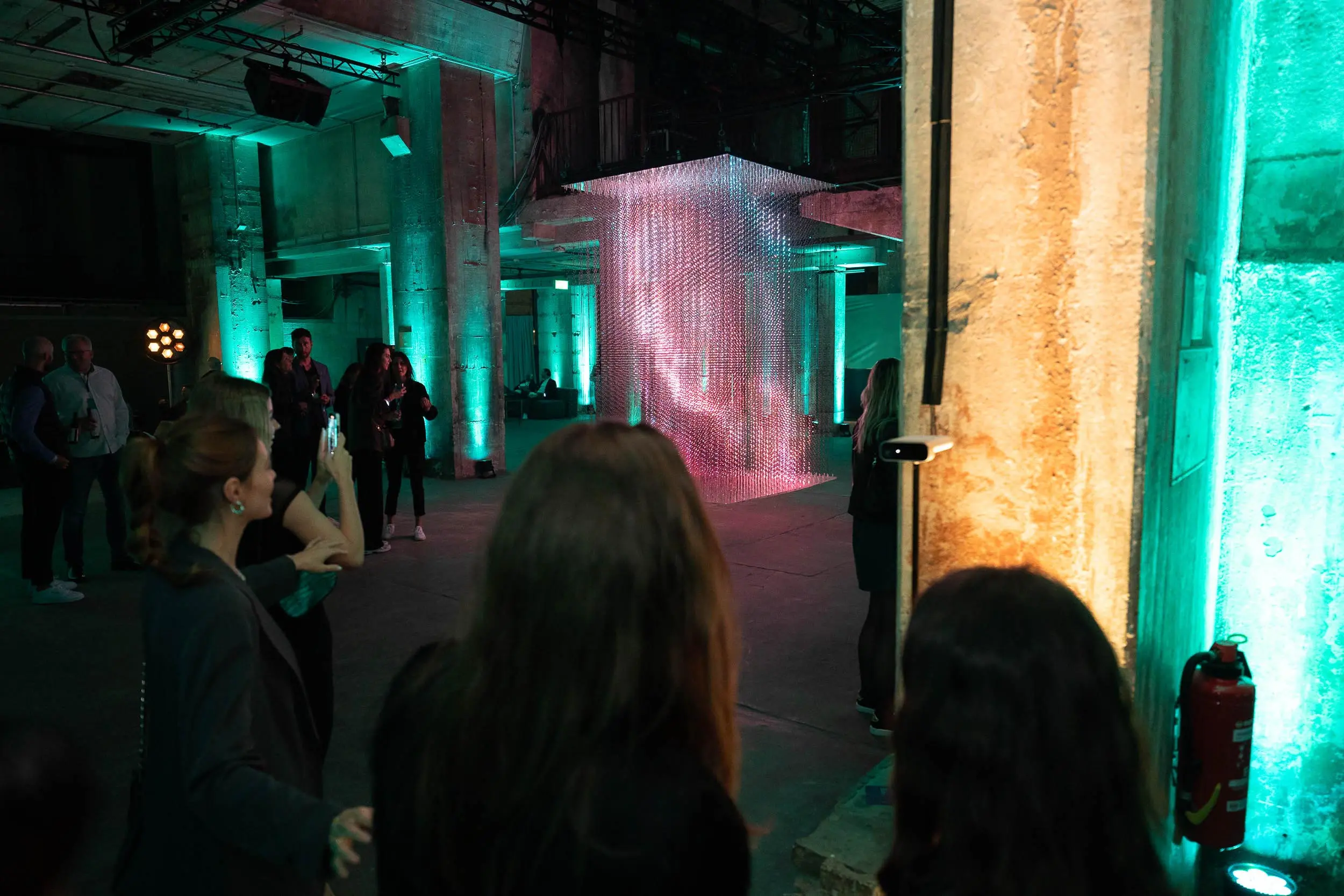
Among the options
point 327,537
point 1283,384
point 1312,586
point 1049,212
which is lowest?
point 1312,586

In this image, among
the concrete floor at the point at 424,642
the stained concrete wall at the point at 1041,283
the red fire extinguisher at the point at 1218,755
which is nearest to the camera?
the stained concrete wall at the point at 1041,283

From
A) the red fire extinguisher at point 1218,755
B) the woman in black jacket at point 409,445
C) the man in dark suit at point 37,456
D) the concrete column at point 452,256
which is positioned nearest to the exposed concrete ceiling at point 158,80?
the concrete column at point 452,256

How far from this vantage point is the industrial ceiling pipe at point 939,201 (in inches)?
81.4

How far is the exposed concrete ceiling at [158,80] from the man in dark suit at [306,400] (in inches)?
149

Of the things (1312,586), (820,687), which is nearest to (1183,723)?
(1312,586)

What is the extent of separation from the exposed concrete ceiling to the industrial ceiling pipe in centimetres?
869

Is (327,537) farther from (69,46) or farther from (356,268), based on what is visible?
(356,268)

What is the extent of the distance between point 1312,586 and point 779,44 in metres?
12.3

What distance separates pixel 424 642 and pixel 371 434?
235 centimetres

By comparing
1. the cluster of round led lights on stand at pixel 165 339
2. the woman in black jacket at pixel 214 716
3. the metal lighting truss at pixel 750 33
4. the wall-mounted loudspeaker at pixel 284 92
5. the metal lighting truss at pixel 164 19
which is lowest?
the woman in black jacket at pixel 214 716

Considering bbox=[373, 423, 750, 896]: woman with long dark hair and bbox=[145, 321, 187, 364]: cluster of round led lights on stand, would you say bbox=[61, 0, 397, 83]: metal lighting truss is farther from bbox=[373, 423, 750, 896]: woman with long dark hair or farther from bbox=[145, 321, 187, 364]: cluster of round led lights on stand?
bbox=[373, 423, 750, 896]: woman with long dark hair

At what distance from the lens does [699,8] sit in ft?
37.6

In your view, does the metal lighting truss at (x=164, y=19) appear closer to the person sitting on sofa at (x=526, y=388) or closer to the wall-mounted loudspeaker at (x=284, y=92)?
the wall-mounted loudspeaker at (x=284, y=92)

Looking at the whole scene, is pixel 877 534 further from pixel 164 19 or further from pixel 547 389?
pixel 547 389
